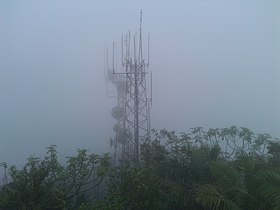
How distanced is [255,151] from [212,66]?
162 cm

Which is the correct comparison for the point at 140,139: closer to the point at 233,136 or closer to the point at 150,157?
the point at 150,157

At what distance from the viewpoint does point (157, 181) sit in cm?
573

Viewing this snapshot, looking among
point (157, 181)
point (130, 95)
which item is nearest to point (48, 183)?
point (157, 181)

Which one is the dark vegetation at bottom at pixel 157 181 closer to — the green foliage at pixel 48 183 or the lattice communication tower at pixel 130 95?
the green foliage at pixel 48 183

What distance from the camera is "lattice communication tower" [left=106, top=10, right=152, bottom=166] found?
728 centimetres

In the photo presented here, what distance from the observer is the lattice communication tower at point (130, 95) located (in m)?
7.28

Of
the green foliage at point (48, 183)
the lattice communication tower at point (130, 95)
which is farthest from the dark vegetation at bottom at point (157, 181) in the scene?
the lattice communication tower at point (130, 95)

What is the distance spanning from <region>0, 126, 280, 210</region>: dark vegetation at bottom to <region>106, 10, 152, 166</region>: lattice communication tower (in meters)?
0.75

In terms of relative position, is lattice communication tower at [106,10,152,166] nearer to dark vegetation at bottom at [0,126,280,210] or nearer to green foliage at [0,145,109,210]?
dark vegetation at bottom at [0,126,280,210]

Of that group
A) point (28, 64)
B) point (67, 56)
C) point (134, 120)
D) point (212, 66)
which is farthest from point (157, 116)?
point (28, 64)

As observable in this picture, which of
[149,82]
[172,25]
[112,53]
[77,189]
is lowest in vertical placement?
[77,189]

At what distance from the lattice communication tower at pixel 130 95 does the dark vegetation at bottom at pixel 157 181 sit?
746 mm

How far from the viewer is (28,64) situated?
23.8 ft

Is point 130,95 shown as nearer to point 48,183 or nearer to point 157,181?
point 157,181
